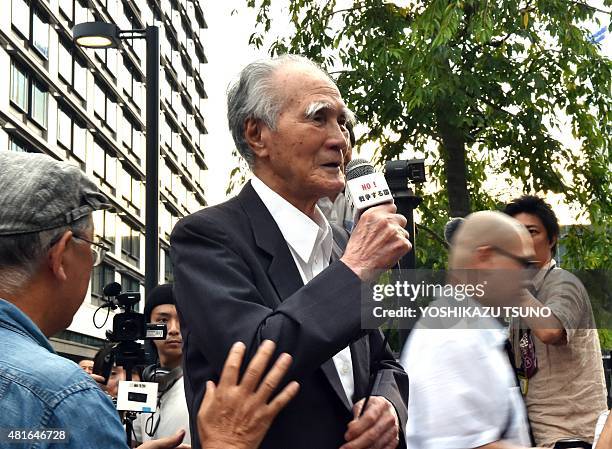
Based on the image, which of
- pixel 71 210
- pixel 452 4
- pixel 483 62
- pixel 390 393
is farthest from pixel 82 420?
pixel 483 62

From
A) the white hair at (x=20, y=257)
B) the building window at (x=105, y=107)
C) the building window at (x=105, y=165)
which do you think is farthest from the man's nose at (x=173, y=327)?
the building window at (x=105, y=107)

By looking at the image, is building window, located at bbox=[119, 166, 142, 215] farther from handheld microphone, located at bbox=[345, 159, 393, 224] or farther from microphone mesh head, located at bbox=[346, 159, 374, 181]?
handheld microphone, located at bbox=[345, 159, 393, 224]

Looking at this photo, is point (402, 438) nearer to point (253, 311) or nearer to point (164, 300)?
point (253, 311)

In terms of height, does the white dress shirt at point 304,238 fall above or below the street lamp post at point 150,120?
below

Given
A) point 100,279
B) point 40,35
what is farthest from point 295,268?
point 100,279

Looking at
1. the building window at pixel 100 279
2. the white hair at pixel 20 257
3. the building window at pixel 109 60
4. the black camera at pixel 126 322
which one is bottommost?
the white hair at pixel 20 257

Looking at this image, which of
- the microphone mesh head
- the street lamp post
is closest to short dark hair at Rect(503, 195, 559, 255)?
the microphone mesh head

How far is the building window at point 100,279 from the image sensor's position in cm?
3891

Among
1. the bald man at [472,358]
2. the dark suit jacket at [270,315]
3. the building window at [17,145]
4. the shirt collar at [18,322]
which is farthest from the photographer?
the building window at [17,145]

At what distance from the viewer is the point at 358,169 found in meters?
2.52

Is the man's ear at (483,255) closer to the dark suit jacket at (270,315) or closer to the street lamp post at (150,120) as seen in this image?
the dark suit jacket at (270,315)

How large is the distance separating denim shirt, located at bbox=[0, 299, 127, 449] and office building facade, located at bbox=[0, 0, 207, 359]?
29.4 meters

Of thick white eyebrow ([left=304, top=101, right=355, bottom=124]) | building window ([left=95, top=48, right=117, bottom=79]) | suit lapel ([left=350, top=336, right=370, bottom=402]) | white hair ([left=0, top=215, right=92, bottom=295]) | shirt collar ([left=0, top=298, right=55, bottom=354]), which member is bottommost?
suit lapel ([left=350, top=336, right=370, bottom=402])

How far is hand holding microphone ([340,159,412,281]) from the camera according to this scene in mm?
1993
